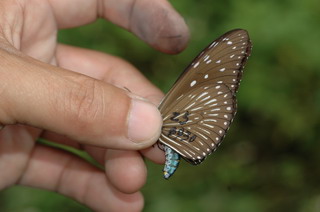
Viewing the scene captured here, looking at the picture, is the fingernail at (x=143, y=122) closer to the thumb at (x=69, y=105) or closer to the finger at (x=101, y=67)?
the thumb at (x=69, y=105)

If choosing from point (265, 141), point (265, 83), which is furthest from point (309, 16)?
point (265, 141)

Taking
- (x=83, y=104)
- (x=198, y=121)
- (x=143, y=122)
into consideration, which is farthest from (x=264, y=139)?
(x=83, y=104)

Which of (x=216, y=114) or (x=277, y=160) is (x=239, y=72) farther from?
(x=277, y=160)

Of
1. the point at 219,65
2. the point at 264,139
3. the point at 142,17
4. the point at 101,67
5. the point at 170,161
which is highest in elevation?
the point at 219,65

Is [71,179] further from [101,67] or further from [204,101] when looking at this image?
[204,101]

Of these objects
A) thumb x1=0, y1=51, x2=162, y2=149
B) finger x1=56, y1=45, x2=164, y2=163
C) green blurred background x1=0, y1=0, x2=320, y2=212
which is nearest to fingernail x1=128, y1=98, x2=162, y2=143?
thumb x1=0, y1=51, x2=162, y2=149
